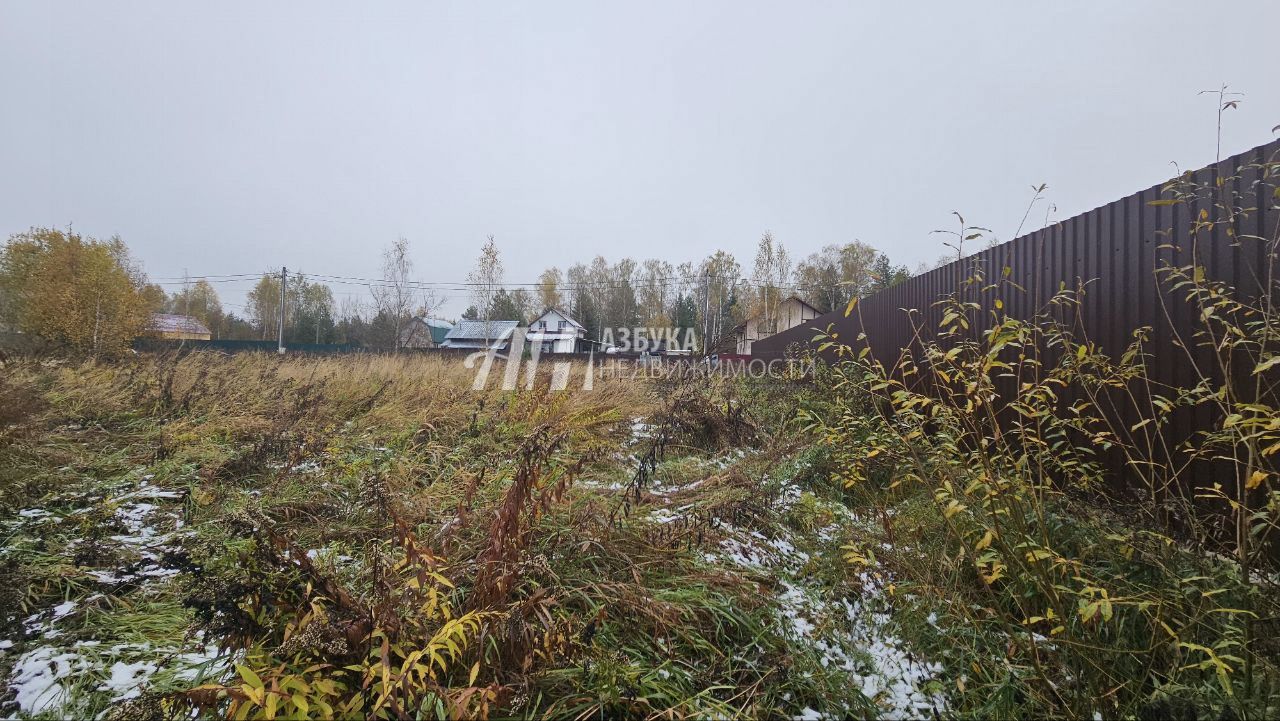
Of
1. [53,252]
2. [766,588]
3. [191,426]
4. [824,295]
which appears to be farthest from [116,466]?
[824,295]

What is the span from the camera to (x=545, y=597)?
156 centimetres

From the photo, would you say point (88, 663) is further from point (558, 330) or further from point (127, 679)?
point (558, 330)

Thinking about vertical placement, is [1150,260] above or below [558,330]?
below

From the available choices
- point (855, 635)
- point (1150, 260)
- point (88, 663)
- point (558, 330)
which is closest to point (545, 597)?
point (855, 635)

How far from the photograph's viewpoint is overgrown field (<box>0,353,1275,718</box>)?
1.24m

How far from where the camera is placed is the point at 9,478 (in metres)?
2.57

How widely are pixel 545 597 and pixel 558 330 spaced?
39646mm

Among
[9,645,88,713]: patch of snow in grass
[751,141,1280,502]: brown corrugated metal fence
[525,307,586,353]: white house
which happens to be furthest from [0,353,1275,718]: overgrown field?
[525,307,586,353]: white house

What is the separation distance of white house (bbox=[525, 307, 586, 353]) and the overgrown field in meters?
32.3

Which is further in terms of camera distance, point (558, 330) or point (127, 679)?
point (558, 330)

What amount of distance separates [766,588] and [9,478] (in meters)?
4.17

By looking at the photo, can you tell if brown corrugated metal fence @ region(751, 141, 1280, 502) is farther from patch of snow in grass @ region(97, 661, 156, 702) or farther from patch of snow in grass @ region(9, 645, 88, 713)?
patch of snow in grass @ region(9, 645, 88, 713)

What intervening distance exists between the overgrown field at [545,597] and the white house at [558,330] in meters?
32.3

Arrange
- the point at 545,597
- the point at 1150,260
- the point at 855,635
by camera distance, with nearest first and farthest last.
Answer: the point at 545,597 → the point at 855,635 → the point at 1150,260
